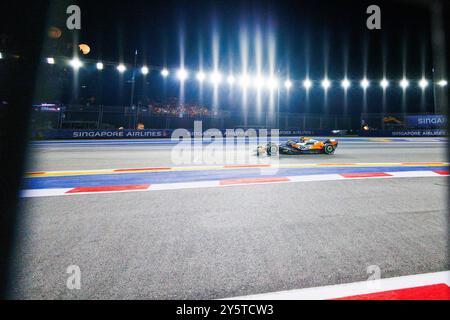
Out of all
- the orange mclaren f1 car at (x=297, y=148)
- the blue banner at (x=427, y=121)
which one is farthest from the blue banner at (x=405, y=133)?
the orange mclaren f1 car at (x=297, y=148)

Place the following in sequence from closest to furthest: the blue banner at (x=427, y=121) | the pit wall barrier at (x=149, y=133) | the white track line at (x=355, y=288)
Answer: the white track line at (x=355, y=288) < the pit wall barrier at (x=149, y=133) < the blue banner at (x=427, y=121)

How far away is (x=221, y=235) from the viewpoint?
9.18 ft

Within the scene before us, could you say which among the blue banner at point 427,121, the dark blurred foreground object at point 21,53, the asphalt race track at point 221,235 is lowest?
the asphalt race track at point 221,235

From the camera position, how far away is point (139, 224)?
123 inches

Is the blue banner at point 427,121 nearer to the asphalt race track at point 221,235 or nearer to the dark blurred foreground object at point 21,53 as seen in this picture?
the asphalt race track at point 221,235

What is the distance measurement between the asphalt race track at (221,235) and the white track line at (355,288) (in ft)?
0.20

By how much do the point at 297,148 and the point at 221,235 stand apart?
7910mm

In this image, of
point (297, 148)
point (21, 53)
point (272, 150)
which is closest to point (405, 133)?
point (297, 148)

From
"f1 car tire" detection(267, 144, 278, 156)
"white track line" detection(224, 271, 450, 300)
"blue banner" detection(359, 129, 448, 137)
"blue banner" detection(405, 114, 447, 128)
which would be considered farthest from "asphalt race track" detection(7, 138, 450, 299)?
"blue banner" detection(405, 114, 447, 128)

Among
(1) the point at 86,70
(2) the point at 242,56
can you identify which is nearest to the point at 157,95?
(1) the point at 86,70

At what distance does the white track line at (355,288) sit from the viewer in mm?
1796

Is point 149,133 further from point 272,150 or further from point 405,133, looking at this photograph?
point 405,133
